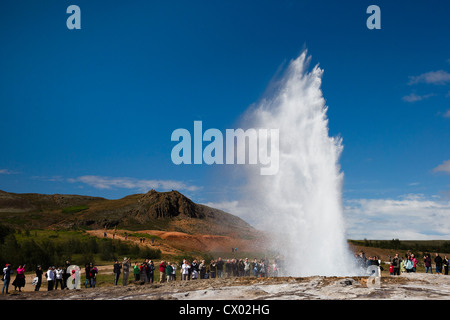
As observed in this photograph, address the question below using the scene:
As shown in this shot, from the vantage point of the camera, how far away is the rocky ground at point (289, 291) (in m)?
12.2

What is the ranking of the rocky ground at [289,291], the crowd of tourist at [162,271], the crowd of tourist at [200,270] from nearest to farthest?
the rocky ground at [289,291] → the crowd of tourist at [162,271] → the crowd of tourist at [200,270]

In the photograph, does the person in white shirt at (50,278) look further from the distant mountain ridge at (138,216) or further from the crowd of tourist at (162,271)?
the distant mountain ridge at (138,216)

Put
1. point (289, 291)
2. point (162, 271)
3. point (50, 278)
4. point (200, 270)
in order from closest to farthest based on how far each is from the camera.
→ point (289, 291), point (50, 278), point (162, 271), point (200, 270)

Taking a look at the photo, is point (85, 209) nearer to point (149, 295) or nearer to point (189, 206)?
point (189, 206)

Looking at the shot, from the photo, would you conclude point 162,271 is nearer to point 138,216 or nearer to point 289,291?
point 289,291

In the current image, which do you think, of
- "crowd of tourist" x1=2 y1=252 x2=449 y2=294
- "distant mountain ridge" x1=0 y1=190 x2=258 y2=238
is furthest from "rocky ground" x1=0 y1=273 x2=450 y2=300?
"distant mountain ridge" x1=0 y1=190 x2=258 y2=238

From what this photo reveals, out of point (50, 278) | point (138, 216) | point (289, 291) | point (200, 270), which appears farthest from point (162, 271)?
point (138, 216)

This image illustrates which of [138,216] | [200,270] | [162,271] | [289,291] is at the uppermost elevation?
[138,216]

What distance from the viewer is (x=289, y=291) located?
539 inches

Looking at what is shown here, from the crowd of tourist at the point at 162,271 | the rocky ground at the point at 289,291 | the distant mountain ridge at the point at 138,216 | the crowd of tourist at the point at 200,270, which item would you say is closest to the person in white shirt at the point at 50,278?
the crowd of tourist at the point at 162,271

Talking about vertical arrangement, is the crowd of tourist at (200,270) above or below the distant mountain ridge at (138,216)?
below

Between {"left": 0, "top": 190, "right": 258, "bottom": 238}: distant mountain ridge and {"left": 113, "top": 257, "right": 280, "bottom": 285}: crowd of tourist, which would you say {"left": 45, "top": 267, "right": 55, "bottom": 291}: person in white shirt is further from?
{"left": 0, "top": 190, "right": 258, "bottom": 238}: distant mountain ridge

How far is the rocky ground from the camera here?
1218 centimetres
